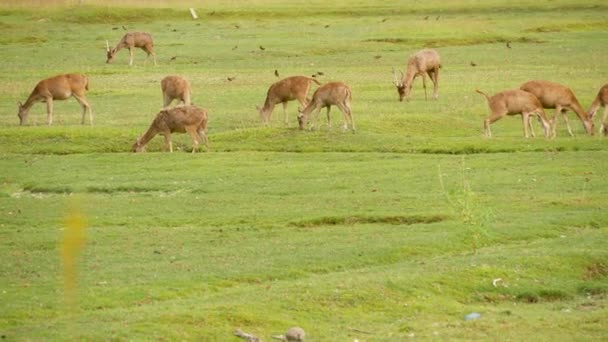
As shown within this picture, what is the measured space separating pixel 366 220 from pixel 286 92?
10.9 m

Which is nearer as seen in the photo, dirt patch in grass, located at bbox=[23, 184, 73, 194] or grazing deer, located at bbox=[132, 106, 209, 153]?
dirt patch in grass, located at bbox=[23, 184, 73, 194]

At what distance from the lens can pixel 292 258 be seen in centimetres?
1812

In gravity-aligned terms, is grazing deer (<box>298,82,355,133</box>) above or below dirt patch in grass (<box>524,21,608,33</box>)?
below

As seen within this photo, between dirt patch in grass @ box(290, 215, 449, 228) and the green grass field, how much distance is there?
37 mm

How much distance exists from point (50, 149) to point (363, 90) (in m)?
12.3

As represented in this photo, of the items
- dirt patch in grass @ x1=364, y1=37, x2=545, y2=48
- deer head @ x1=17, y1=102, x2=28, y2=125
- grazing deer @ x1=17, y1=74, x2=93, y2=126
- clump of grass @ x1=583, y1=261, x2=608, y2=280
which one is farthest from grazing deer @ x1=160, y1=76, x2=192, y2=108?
dirt patch in grass @ x1=364, y1=37, x2=545, y2=48

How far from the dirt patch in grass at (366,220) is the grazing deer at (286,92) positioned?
34.4 ft

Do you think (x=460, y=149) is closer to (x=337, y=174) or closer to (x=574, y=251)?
(x=337, y=174)

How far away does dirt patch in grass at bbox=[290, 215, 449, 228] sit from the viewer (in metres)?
21.1

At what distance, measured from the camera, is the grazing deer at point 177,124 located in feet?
91.6

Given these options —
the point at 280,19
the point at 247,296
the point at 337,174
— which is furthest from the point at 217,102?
the point at 280,19

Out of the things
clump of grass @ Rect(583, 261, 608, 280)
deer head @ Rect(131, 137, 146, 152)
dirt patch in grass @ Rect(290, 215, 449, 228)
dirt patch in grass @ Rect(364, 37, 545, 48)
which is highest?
dirt patch in grass @ Rect(364, 37, 545, 48)

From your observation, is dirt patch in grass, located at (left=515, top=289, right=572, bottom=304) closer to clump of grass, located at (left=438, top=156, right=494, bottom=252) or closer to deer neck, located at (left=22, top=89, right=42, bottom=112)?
clump of grass, located at (left=438, top=156, right=494, bottom=252)

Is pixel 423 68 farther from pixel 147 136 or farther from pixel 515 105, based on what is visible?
pixel 147 136
